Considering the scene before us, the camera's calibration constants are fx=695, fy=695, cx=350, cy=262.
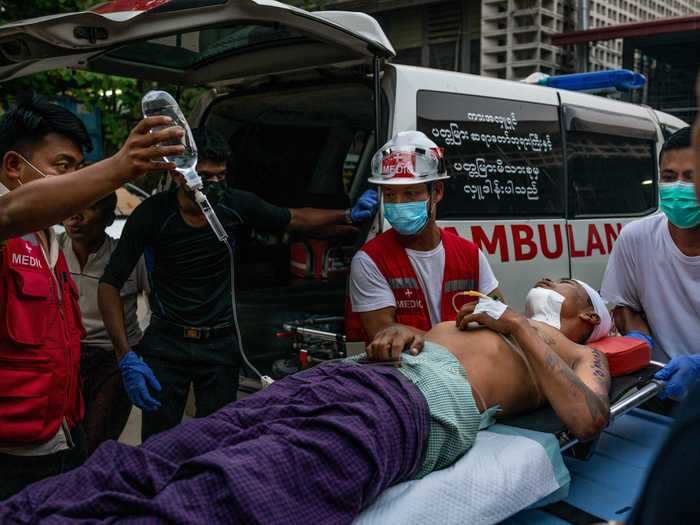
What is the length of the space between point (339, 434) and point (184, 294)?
1.34 m

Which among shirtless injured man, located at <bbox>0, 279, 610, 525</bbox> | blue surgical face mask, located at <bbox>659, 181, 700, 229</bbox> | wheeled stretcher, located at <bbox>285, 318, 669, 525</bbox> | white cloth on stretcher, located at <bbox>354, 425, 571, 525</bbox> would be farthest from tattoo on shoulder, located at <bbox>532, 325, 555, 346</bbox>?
blue surgical face mask, located at <bbox>659, 181, 700, 229</bbox>

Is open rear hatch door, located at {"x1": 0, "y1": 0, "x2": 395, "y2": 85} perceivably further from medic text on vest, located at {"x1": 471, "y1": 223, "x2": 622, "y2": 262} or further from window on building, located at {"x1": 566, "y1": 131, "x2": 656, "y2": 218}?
window on building, located at {"x1": 566, "y1": 131, "x2": 656, "y2": 218}

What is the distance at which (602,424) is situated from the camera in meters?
2.47

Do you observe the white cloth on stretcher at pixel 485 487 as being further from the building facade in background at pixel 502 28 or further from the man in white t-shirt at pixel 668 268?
the building facade in background at pixel 502 28

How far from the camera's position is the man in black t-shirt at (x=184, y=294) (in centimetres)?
310

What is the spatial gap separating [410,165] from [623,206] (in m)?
2.44

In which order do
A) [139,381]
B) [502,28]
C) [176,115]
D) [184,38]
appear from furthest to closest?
[502,28] → [184,38] → [139,381] → [176,115]

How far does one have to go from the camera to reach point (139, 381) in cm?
293

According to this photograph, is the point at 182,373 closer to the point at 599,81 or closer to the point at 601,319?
the point at 601,319

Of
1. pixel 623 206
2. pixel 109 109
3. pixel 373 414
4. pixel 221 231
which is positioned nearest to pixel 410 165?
pixel 221 231

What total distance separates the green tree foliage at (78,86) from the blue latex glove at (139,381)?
106 inches

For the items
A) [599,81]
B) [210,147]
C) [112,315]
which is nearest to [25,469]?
[112,315]

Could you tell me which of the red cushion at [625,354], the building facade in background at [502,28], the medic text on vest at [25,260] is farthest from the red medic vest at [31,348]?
the building facade in background at [502,28]

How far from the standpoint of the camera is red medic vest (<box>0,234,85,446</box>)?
217cm
